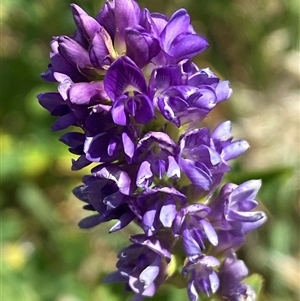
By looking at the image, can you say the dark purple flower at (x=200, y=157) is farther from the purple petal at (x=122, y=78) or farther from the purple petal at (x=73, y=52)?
the purple petal at (x=73, y=52)

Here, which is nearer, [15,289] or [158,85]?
[158,85]

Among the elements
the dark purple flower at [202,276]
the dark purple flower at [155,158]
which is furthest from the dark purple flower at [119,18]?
the dark purple flower at [202,276]

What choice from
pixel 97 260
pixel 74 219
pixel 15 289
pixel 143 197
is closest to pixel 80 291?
pixel 15 289

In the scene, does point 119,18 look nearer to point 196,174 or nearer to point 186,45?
point 186,45

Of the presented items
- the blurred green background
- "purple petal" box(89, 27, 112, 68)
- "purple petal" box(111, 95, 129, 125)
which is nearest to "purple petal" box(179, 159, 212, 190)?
"purple petal" box(111, 95, 129, 125)

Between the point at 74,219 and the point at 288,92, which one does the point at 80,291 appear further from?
the point at 288,92

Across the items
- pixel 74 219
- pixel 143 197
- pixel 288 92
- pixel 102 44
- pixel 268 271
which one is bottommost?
pixel 268 271

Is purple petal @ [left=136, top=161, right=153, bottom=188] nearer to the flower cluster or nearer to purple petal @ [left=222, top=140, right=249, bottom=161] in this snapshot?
the flower cluster
